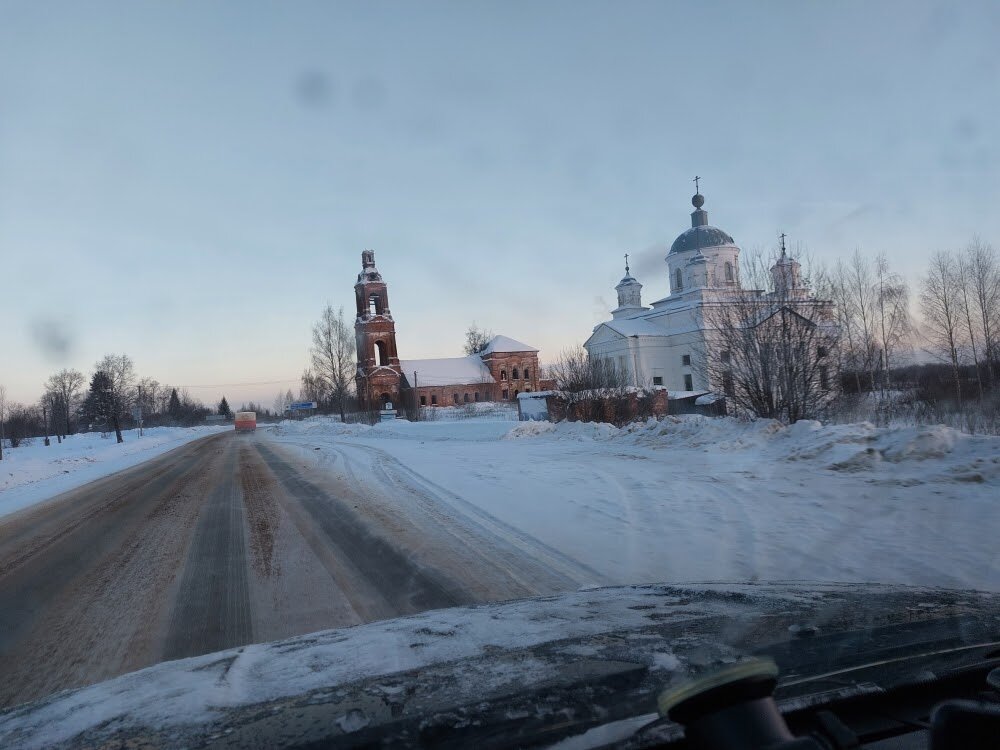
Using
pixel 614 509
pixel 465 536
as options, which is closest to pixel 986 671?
pixel 465 536

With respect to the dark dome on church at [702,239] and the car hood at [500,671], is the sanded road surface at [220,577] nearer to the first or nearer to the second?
the car hood at [500,671]

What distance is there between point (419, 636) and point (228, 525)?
6564 millimetres

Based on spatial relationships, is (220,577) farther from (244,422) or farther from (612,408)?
(244,422)

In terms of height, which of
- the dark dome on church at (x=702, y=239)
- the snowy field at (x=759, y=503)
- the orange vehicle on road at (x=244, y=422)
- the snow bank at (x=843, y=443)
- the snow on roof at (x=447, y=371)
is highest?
the dark dome on church at (x=702, y=239)

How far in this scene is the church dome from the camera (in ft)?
187

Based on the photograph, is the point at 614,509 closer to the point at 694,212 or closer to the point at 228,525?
the point at 228,525

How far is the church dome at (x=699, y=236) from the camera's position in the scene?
187 feet

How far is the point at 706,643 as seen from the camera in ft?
7.75

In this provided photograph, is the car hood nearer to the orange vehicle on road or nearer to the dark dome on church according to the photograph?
the dark dome on church

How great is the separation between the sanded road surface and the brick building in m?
55.5

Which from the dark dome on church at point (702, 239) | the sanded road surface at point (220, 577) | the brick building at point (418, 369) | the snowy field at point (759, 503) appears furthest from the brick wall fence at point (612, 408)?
the brick building at point (418, 369)

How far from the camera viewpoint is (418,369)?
79.0 metres

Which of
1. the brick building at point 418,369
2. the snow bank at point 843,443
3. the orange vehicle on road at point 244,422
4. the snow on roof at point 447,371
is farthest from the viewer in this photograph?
the snow on roof at point 447,371

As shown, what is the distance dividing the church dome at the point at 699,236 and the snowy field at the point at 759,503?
1865 inches
